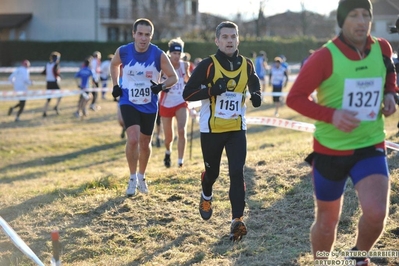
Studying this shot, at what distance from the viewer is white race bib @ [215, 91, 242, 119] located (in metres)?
6.34

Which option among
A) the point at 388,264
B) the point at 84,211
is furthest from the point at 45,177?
the point at 388,264

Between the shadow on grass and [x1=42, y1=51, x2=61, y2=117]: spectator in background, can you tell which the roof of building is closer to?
[x1=42, y1=51, x2=61, y2=117]: spectator in background

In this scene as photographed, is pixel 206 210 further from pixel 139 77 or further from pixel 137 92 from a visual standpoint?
pixel 139 77

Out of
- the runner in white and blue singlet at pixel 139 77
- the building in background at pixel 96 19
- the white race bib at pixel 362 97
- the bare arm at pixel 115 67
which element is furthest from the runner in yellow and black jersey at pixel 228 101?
the building in background at pixel 96 19

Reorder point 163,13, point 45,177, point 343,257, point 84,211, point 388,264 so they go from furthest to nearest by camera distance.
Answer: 1. point 163,13
2. point 45,177
3. point 84,211
4. point 388,264
5. point 343,257

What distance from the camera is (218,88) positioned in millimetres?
6148

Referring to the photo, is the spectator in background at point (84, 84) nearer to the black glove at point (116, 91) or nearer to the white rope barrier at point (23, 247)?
the black glove at point (116, 91)

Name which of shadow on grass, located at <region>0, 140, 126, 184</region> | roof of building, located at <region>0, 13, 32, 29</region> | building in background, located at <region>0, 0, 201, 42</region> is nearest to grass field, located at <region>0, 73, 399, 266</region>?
shadow on grass, located at <region>0, 140, 126, 184</region>

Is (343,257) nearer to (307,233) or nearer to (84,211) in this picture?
(307,233)

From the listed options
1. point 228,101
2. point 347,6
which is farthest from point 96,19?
point 347,6

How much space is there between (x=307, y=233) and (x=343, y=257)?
5.43 ft

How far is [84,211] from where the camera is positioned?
7.78m

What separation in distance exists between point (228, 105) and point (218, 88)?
275 mm

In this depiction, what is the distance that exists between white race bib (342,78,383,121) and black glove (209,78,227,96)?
1929mm
